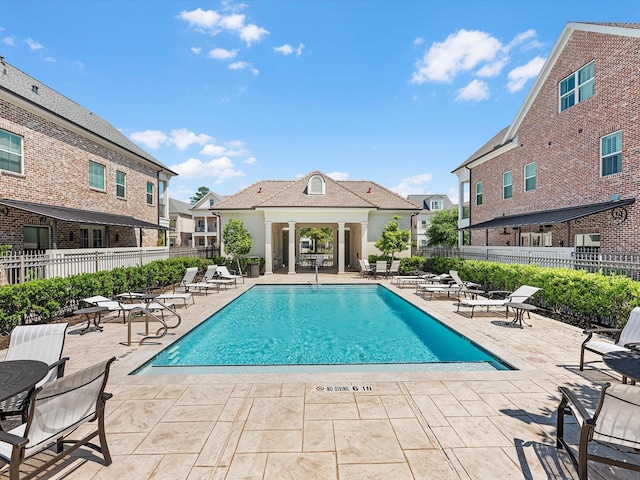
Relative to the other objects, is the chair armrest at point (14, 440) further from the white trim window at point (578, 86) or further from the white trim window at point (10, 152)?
the white trim window at point (578, 86)

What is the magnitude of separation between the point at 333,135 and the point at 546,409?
82.6 ft

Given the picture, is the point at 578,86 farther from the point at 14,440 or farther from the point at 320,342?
the point at 14,440

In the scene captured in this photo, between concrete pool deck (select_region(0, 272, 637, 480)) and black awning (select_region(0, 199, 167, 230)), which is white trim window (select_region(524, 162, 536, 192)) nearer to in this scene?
concrete pool deck (select_region(0, 272, 637, 480))

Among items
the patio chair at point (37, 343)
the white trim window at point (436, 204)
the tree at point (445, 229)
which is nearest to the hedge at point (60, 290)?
the patio chair at point (37, 343)

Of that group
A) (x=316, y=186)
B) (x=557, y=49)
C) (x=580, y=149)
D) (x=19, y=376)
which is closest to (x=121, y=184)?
(x=316, y=186)

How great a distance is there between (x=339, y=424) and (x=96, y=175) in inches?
734

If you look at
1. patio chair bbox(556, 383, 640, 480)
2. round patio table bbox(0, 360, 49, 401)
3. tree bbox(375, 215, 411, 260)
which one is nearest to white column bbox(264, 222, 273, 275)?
tree bbox(375, 215, 411, 260)

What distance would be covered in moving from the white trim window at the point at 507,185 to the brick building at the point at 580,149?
6 cm

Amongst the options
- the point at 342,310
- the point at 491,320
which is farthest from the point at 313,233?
the point at 491,320

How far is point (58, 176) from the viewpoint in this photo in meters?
14.0

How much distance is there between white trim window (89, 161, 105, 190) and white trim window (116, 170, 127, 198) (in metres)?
1.38

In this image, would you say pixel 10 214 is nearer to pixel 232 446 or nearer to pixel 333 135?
pixel 232 446

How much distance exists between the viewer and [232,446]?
3.40m

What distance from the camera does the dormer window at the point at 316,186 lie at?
23.4m
